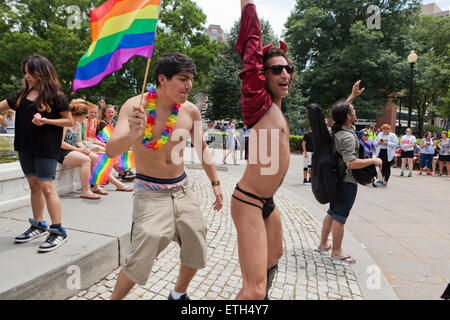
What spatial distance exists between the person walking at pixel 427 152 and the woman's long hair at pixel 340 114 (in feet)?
36.9

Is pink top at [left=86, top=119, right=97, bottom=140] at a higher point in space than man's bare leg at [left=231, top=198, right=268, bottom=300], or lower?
higher

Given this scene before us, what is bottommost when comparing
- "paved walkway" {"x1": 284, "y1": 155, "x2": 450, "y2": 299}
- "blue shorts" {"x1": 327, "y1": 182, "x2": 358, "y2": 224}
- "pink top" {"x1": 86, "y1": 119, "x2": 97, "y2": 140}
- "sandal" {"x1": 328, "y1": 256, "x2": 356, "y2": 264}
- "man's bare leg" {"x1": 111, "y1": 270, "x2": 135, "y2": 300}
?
"paved walkway" {"x1": 284, "y1": 155, "x2": 450, "y2": 299}

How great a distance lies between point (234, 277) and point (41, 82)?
279cm

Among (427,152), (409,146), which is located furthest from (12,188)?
(427,152)

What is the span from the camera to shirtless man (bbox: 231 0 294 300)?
6.10ft

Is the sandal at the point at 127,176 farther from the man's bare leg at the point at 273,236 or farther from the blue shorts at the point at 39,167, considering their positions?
the man's bare leg at the point at 273,236

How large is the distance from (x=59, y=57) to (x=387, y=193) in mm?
19690

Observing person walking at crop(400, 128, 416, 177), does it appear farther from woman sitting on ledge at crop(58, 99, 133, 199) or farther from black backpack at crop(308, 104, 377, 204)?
woman sitting on ledge at crop(58, 99, 133, 199)

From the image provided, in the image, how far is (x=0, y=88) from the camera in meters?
20.4

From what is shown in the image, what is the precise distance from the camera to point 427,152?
12.7 meters

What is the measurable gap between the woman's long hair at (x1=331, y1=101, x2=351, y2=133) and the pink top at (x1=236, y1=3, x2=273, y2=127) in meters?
1.72

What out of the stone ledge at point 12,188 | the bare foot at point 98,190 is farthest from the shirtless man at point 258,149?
the bare foot at point 98,190

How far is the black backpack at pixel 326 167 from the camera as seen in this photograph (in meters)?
3.25

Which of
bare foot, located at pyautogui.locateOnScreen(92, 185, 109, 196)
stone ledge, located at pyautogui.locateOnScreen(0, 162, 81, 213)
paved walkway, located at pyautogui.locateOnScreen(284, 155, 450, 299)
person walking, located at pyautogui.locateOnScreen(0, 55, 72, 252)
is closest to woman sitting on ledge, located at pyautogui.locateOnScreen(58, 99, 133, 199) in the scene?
bare foot, located at pyautogui.locateOnScreen(92, 185, 109, 196)
